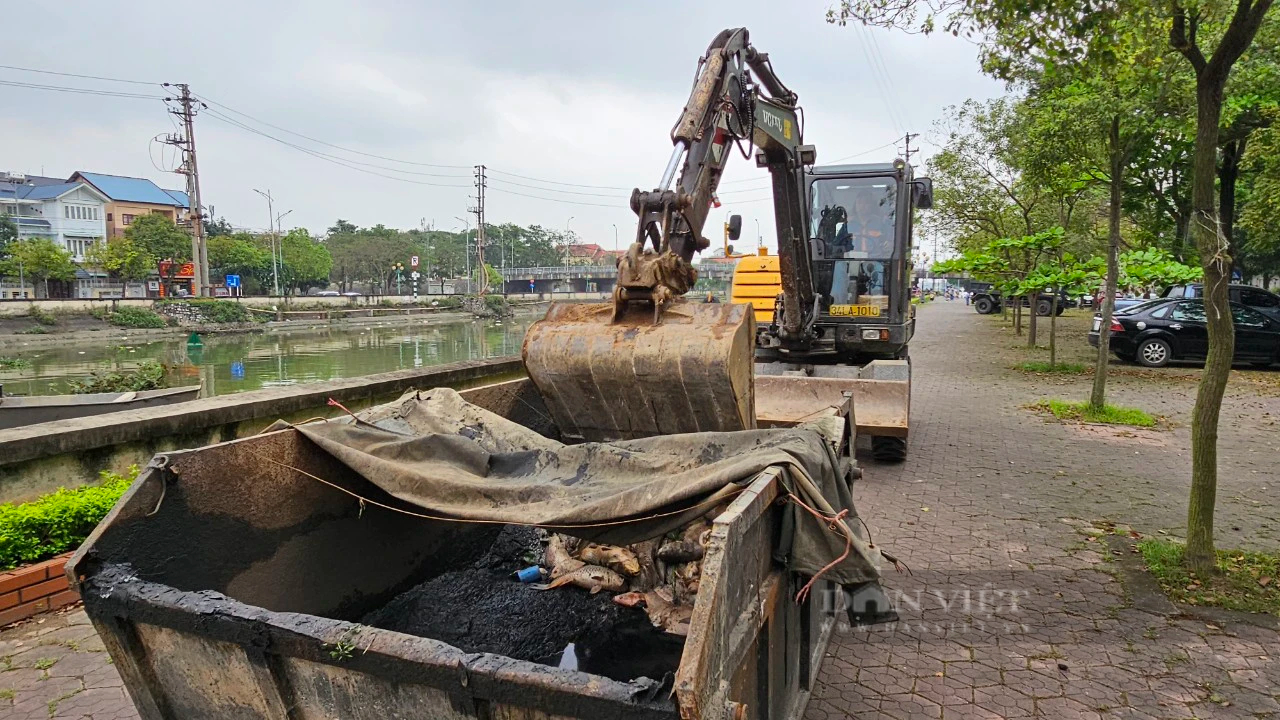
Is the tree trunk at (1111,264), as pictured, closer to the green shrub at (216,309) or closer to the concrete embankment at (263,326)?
the concrete embankment at (263,326)

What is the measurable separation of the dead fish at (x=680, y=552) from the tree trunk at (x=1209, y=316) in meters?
3.26

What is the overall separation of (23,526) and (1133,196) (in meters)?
25.0

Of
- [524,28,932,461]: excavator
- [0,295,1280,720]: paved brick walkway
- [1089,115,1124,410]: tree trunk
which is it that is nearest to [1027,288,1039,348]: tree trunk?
[1089,115,1124,410]: tree trunk

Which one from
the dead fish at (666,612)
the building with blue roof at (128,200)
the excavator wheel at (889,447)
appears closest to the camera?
the dead fish at (666,612)

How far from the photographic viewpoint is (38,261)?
47.2 meters

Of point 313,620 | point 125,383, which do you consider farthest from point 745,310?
point 125,383

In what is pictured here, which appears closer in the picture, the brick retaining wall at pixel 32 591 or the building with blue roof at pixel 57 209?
the brick retaining wall at pixel 32 591

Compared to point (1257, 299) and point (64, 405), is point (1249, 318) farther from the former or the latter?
point (64, 405)

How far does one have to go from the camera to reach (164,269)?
176 feet

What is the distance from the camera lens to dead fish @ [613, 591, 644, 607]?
12.8ft

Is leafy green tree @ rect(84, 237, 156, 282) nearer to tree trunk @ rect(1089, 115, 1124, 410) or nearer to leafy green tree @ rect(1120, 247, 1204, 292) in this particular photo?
leafy green tree @ rect(1120, 247, 1204, 292)

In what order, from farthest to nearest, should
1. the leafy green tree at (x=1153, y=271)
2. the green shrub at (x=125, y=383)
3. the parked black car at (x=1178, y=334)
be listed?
the parked black car at (x=1178, y=334)
the leafy green tree at (x=1153, y=271)
the green shrub at (x=125, y=383)

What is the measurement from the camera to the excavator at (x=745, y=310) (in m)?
4.60

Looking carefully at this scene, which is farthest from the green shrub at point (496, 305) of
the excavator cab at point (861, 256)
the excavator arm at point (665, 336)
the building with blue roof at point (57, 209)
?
the excavator arm at point (665, 336)
